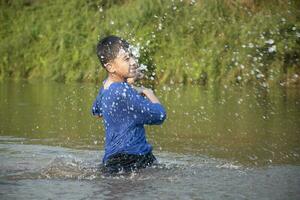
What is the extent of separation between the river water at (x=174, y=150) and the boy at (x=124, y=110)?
0.48ft

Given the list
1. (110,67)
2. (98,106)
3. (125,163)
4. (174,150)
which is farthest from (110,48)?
(174,150)

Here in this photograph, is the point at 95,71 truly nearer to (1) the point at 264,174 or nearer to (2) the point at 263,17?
(2) the point at 263,17

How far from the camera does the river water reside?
5.46 m

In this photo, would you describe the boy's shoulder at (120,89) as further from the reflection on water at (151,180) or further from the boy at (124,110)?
the reflection on water at (151,180)

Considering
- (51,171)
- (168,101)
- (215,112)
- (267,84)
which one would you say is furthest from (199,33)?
(51,171)

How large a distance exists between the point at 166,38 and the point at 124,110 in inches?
544

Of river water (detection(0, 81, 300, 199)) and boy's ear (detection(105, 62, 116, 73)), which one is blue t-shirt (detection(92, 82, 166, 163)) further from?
river water (detection(0, 81, 300, 199))

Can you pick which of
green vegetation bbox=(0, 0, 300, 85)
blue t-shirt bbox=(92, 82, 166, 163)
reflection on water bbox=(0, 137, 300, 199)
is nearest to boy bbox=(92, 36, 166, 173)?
blue t-shirt bbox=(92, 82, 166, 163)

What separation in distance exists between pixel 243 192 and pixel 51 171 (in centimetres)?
186

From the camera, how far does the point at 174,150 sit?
25.5 ft

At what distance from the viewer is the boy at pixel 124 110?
5.78m

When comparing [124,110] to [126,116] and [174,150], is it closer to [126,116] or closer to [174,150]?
[126,116]

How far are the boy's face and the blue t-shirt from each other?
0.10 m

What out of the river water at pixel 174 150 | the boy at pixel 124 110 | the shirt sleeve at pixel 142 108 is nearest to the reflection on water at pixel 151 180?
the river water at pixel 174 150
